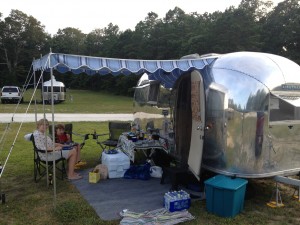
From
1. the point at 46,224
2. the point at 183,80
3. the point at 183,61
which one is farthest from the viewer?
the point at 183,80

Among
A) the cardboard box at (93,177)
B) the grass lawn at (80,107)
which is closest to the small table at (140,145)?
the cardboard box at (93,177)

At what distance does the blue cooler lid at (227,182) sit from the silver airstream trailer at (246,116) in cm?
17

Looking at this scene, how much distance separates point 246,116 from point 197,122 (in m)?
0.93

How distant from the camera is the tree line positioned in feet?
A: 109

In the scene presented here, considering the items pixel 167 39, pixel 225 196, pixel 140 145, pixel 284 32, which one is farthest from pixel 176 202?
pixel 167 39

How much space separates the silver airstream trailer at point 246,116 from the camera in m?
5.31

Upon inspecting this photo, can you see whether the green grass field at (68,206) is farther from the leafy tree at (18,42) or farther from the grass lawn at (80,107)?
the leafy tree at (18,42)

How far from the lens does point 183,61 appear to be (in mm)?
6094

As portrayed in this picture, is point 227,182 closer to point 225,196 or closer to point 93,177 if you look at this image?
point 225,196

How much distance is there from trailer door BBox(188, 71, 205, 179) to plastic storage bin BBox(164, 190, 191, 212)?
491 mm

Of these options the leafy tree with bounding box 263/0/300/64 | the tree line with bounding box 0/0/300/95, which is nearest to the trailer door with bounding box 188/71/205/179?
the tree line with bounding box 0/0/300/95

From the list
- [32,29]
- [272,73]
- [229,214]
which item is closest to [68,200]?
[229,214]

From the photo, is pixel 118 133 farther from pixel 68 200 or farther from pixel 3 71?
pixel 3 71

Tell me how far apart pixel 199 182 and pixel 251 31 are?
1168 inches
